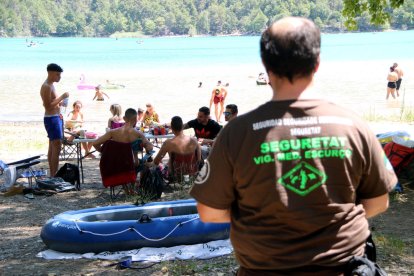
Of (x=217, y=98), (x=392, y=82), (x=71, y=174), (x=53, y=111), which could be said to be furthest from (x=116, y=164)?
(x=392, y=82)

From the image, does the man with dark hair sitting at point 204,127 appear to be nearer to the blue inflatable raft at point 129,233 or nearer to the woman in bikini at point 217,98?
the blue inflatable raft at point 129,233

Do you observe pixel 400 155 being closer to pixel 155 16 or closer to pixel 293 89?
pixel 293 89

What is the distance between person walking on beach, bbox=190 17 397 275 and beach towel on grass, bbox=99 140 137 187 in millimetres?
6148

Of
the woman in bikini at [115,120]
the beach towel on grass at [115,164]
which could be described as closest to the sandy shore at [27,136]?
the woman in bikini at [115,120]

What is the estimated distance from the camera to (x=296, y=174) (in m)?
2.08

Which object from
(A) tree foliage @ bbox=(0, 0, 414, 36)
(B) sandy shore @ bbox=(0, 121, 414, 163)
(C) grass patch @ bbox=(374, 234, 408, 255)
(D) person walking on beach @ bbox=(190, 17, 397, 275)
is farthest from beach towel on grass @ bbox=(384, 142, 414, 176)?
(A) tree foliage @ bbox=(0, 0, 414, 36)

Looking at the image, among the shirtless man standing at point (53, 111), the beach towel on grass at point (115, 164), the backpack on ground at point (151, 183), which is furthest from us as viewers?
the shirtless man standing at point (53, 111)

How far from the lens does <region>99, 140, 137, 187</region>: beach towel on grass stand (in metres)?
8.19

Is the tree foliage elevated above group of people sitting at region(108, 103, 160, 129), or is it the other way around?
the tree foliage

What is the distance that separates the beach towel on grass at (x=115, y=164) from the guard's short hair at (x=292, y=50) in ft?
20.4

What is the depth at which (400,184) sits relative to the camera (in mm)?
7836

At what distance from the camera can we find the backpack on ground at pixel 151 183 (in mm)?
8008

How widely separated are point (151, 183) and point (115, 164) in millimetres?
537

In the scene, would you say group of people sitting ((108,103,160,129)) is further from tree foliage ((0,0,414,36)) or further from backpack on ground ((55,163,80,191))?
tree foliage ((0,0,414,36))
